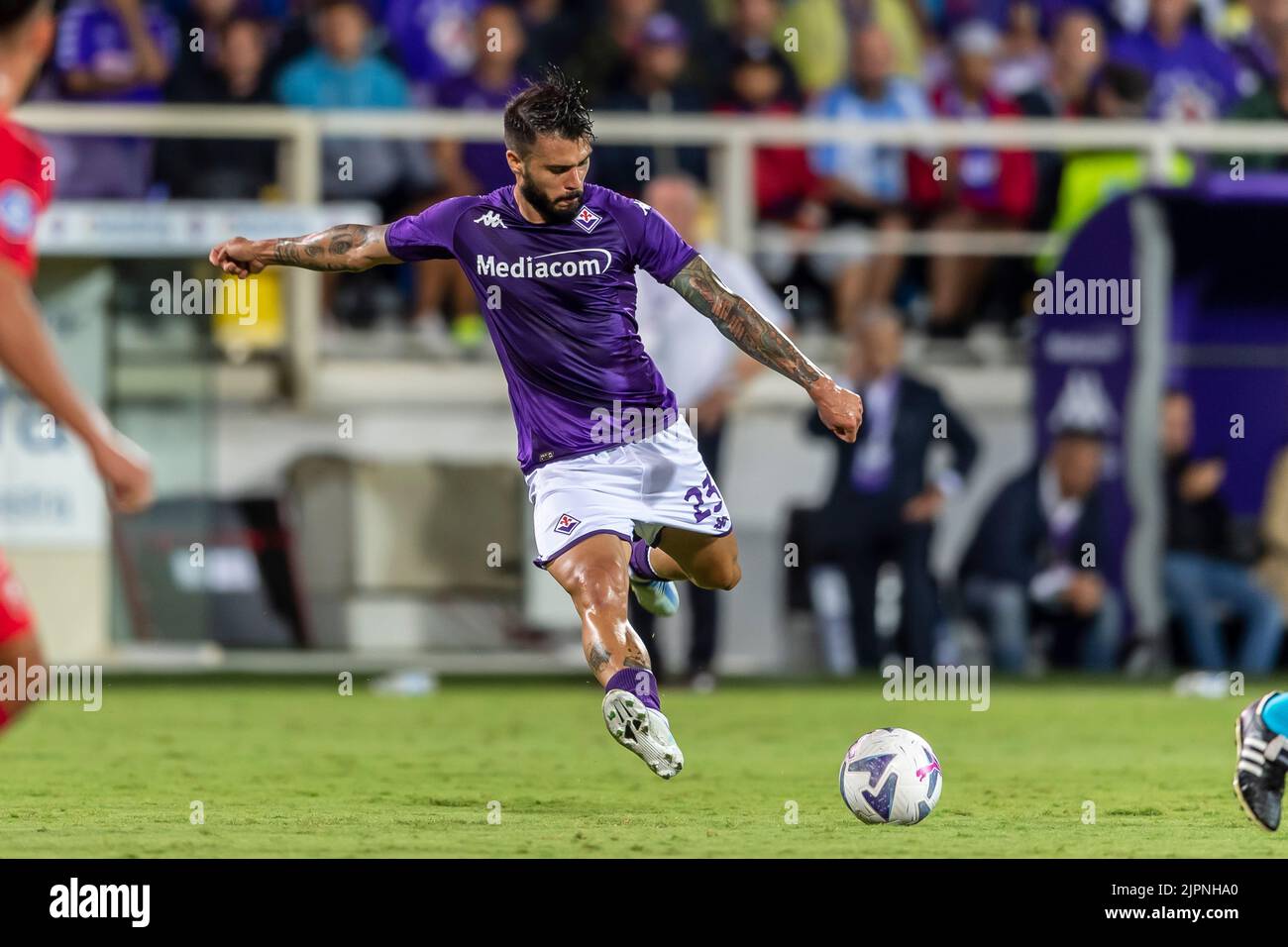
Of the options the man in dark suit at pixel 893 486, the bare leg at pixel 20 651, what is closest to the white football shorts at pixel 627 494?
the bare leg at pixel 20 651

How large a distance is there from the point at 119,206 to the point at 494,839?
8547 mm

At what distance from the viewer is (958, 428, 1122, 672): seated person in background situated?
49.8ft

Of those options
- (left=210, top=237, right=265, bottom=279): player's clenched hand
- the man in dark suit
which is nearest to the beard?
(left=210, top=237, right=265, bottom=279): player's clenched hand

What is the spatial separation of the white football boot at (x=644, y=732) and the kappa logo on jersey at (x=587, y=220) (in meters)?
1.85

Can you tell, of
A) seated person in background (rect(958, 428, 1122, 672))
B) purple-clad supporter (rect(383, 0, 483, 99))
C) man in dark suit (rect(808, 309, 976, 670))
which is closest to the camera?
man in dark suit (rect(808, 309, 976, 670))

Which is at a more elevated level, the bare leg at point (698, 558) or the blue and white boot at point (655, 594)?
the bare leg at point (698, 558)

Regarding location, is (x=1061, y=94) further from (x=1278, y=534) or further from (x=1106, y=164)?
(x=1278, y=534)

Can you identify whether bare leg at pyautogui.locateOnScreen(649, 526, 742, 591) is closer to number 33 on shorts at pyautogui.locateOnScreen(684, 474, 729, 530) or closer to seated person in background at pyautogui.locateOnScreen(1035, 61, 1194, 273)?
number 33 on shorts at pyautogui.locateOnScreen(684, 474, 729, 530)

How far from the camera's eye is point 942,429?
1494 centimetres

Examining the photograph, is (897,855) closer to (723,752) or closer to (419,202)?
(723,752)

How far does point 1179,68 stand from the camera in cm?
1755

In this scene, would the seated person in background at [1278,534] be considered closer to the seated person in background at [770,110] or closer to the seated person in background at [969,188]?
the seated person in background at [969,188]

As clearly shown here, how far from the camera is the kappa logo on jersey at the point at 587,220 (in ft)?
27.5

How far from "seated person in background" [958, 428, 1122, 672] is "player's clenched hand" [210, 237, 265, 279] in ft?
25.6
